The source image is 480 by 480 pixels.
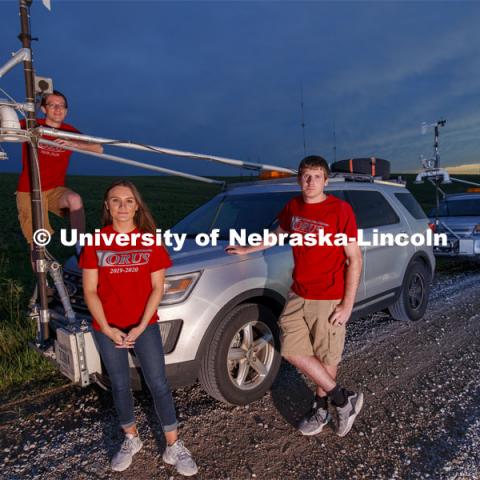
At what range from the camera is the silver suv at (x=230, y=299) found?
2977 millimetres

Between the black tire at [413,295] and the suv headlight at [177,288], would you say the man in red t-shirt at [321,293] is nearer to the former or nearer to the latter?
the suv headlight at [177,288]

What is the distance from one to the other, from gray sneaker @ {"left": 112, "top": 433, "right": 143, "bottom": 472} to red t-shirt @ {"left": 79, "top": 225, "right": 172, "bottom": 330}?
0.82m

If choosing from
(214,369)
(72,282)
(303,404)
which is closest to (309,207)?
(214,369)

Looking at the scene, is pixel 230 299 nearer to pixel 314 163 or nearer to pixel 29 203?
pixel 314 163

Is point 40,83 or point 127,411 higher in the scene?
point 40,83

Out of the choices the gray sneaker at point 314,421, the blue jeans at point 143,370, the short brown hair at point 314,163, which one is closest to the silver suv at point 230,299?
the blue jeans at point 143,370

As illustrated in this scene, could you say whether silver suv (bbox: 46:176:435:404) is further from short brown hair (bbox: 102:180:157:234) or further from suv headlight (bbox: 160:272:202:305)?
short brown hair (bbox: 102:180:157:234)

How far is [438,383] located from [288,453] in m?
1.76

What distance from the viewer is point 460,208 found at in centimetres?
1025

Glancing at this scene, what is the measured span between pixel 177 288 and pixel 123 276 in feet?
1.84

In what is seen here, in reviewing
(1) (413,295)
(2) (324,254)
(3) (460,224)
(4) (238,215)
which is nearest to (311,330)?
(2) (324,254)

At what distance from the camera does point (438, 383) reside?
151 inches

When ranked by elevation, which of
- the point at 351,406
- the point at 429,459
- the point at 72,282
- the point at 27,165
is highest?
the point at 27,165

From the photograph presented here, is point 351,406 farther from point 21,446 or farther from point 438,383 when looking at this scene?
point 21,446
